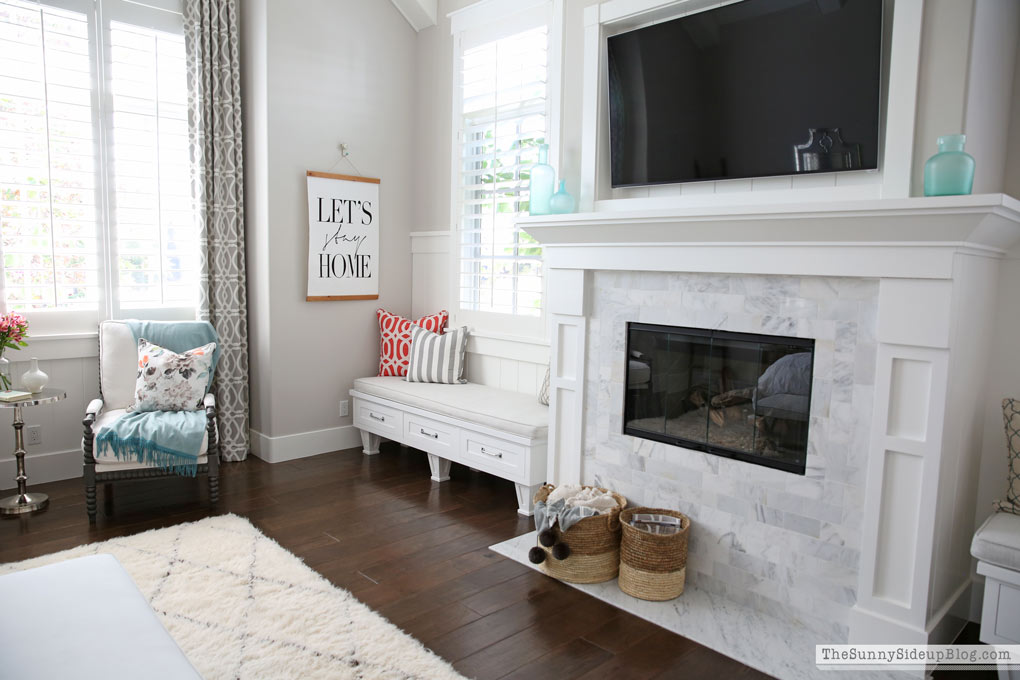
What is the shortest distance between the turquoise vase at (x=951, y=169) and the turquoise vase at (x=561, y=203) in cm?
148

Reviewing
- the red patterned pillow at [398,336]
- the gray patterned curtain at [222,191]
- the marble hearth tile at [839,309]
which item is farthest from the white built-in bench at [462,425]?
the marble hearth tile at [839,309]

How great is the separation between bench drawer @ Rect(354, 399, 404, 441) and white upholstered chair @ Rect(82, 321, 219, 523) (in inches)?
41.7

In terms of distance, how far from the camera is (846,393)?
2352mm

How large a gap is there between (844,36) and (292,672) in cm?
277

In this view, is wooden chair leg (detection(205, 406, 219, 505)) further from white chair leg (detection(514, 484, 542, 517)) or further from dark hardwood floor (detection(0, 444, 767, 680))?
white chair leg (detection(514, 484, 542, 517))

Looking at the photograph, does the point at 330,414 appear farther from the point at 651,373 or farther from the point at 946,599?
the point at 946,599

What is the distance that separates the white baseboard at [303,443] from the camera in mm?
4379

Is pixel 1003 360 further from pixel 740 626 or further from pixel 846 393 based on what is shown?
pixel 740 626

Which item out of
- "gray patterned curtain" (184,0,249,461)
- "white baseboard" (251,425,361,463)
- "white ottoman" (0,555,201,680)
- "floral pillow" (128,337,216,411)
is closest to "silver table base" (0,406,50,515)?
"floral pillow" (128,337,216,411)

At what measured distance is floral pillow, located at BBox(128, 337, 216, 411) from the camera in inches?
145

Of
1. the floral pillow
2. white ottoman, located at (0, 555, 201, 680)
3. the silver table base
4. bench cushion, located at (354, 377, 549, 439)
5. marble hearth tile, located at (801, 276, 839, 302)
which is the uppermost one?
marble hearth tile, located at (801, 276, 839, 302)

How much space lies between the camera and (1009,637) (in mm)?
2061

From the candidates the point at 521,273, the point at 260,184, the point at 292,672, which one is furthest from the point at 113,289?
the point at 292,672

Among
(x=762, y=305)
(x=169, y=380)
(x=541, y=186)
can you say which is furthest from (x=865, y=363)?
(x=169, y=380)
